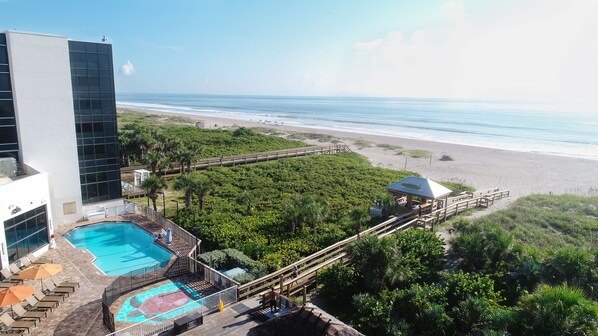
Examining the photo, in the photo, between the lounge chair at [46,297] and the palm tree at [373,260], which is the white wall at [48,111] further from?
the palm tree at [373,260]

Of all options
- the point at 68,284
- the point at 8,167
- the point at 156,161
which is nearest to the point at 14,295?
the point at 68,284

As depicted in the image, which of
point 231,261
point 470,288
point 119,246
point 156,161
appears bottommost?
point 119,246

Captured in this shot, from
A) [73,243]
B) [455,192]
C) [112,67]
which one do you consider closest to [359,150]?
[455,192]

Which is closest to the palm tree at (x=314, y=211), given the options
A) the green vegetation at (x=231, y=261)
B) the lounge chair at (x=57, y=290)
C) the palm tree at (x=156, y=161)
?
the green vegetation at (x=231, y=261)

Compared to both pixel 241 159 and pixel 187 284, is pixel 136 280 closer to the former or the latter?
pixel 187 284

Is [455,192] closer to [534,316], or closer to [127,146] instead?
[534,316]

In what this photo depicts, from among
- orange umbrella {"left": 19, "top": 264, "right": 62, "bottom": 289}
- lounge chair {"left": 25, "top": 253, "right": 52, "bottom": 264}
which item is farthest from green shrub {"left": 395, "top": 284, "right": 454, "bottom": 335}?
lounge chair {"left": 25, "top": 253, "right": 52, "bottom": 264}

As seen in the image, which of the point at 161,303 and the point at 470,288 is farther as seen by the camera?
the point at 161,303
